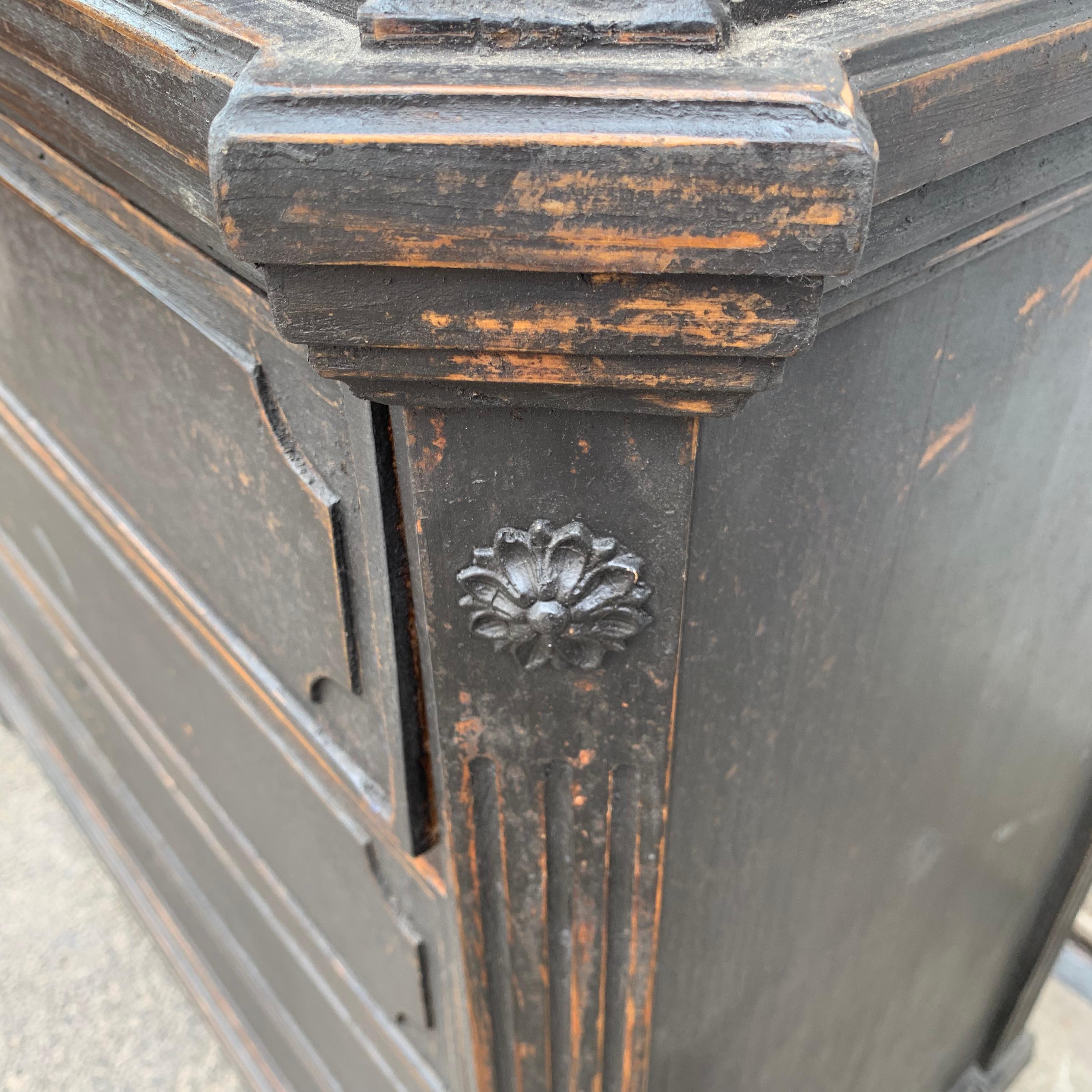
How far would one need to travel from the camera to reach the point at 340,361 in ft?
1.24

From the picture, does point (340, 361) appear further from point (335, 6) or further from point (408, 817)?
point (408, 817)

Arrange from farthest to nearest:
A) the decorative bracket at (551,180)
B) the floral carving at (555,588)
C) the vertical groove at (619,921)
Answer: the vertical groove at (619,921)
the floral carving at (555,588)
the decorative bracket at (551,180)

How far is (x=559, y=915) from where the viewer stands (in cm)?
64

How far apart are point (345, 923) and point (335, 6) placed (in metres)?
0.91

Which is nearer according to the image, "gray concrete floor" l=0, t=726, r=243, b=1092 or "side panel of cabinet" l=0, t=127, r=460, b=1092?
"side panel of cabinet" l=0, t=127, r=460, b=1092

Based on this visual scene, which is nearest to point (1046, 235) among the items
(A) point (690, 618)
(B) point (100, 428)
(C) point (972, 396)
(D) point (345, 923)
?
(C) point (972, 396)

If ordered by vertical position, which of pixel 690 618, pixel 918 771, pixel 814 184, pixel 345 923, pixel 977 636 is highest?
pixel 814 184

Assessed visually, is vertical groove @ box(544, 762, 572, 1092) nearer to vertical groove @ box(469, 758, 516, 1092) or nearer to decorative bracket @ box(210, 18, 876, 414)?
vertical groove @ box(469, 758, 516, 1092)

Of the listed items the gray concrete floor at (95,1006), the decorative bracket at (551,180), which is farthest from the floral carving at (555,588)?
the gray concrete floor at (95,1006)

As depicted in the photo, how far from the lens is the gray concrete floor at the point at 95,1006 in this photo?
167 centimetres

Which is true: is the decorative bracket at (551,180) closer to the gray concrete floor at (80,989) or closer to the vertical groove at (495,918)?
the vertical groove at (495,918)

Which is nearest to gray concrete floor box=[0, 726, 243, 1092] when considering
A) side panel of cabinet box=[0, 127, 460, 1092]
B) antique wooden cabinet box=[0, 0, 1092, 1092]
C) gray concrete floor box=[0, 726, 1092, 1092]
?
gray concrete floor box=[0, 726, 1092, 1092]

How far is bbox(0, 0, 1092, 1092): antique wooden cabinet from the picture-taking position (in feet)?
1.03

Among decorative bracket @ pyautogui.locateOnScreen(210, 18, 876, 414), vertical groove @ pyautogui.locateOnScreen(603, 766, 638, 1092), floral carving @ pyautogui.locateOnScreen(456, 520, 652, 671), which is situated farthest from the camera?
vertical groove @ pyautogui.locateOnScreen(603, 766, 638, 1092)
